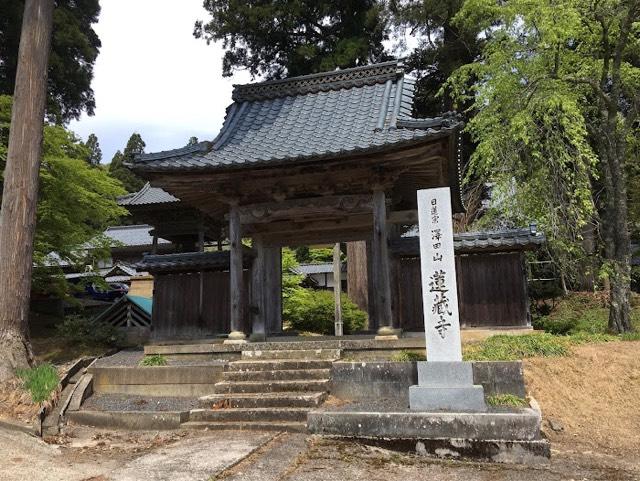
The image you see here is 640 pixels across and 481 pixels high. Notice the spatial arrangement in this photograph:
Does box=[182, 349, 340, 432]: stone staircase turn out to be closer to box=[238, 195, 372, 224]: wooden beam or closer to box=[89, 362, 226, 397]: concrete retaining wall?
box=[89, 362, 226, 397]: concrete retaining wall

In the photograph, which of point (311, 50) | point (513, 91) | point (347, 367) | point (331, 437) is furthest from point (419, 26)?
point (331, 437)

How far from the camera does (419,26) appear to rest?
21.4m

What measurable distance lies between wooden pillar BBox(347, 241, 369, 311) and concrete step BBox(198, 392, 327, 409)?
1349 centimetres

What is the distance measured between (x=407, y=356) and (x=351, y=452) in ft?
8.85

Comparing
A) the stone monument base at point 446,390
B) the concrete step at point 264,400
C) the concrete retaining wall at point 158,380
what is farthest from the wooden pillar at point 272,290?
Answer: the stone monument base at point 446,390

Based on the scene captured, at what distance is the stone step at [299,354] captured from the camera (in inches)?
319

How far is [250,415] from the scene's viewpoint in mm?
6750

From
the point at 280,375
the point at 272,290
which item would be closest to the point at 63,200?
the point at 272,290

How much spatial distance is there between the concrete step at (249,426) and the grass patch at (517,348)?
9.72ft

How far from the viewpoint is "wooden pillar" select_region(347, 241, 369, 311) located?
20625mm

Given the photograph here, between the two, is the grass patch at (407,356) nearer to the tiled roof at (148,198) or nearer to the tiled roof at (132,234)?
the tiled roof at (148,198)

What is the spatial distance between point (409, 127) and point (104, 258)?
913 centimetres

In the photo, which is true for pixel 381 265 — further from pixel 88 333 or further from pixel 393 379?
pixel 88 333

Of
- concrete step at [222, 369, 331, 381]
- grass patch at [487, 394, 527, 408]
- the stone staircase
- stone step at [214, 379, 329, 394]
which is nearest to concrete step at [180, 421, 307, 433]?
the stone staircase
